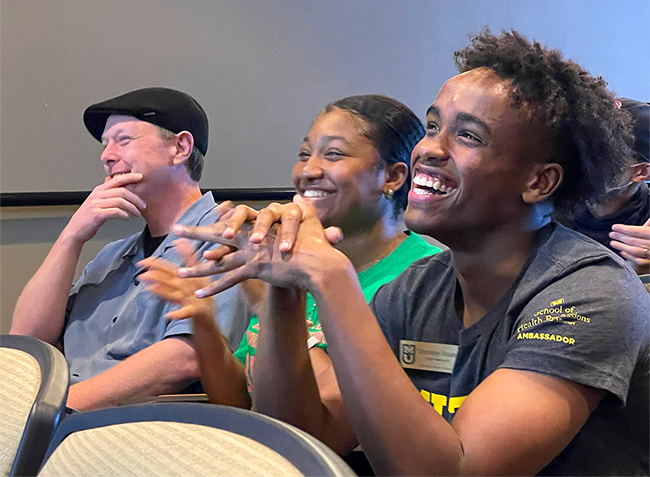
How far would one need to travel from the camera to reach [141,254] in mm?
1909

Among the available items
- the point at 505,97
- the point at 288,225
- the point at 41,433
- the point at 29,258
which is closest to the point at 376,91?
the point at 29,258

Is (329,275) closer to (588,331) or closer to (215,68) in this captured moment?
(588,331)

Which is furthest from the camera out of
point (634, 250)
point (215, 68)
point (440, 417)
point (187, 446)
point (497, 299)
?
point (215, 68)

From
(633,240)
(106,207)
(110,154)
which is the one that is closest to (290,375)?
(106,207)

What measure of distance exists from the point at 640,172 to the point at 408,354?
4.71 ft

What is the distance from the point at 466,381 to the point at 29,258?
1.91 meters

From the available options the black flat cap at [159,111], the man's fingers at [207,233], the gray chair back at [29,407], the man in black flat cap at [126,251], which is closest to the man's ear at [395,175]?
the man in black flat cap at [126,251]

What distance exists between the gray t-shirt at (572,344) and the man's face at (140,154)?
3.64ft

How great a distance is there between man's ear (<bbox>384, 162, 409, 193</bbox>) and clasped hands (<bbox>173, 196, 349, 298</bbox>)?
71 centimetres

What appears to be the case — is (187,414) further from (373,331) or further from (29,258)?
(29,258)

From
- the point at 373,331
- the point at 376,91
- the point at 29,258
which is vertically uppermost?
the point at 376,91

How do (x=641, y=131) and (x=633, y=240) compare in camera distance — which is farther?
(x=641, y=131)

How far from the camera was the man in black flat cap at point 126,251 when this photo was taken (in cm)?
166

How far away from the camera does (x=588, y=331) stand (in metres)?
0.88
